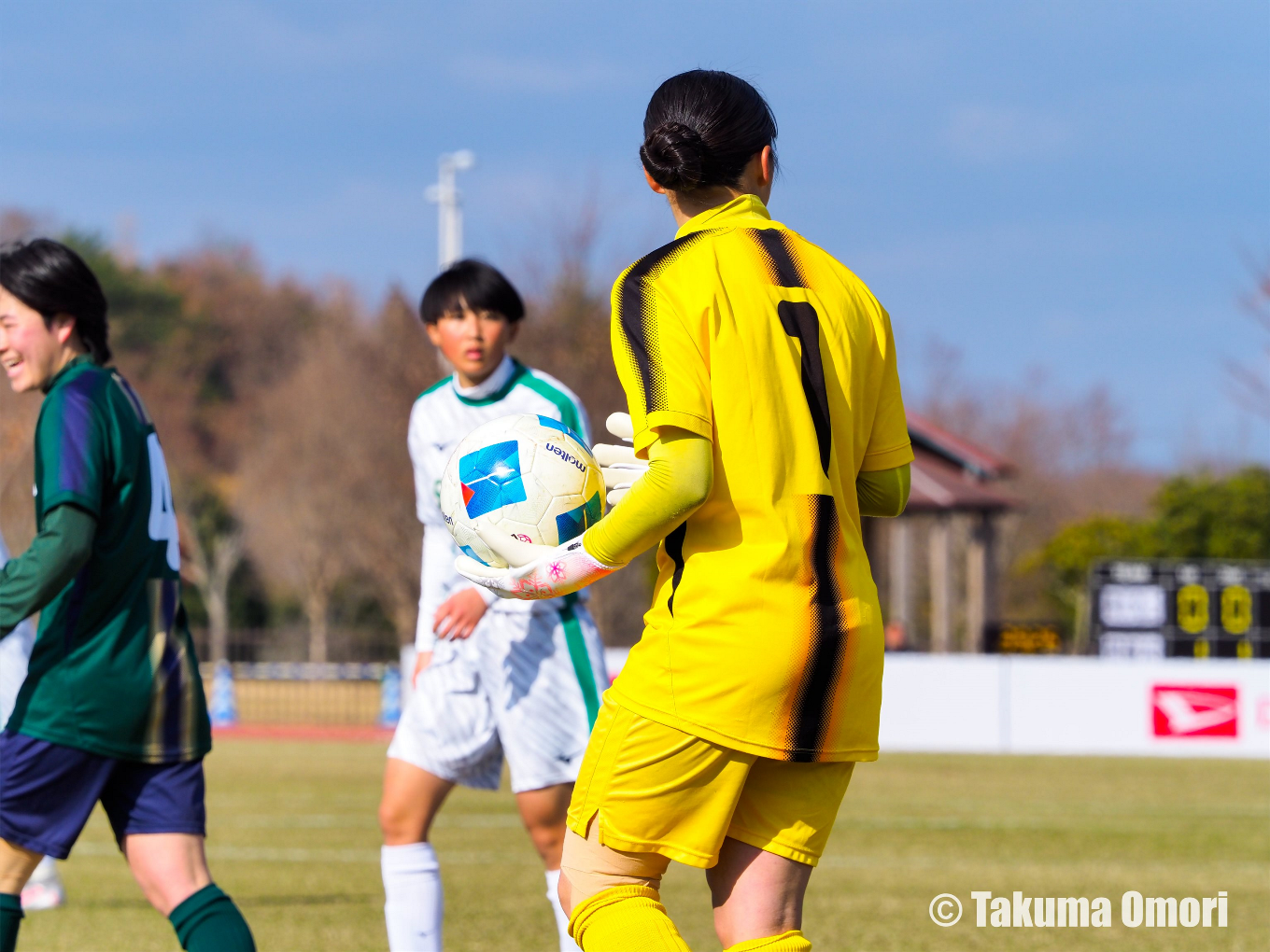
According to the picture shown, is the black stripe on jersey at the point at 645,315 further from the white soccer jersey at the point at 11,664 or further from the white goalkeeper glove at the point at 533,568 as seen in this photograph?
the white soccer jersey at the point at 11,664

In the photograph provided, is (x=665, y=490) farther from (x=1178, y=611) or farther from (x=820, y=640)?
(x=1178, y=611)

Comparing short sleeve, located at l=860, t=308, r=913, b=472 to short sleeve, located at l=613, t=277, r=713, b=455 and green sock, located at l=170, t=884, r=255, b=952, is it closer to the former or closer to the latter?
short sleeve, located at l=613, t=277, r=713, b=455

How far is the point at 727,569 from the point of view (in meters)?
2.81

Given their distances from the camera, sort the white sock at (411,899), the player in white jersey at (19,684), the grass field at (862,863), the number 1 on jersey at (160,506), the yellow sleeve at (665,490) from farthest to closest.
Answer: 1. the player in white jersey at (19,684)
2. the grass field at (862,863)
3. the white sock at (411,899)
4. the number 1 on jersey at (160,506)
5. the yellow sleeve at (665,490)

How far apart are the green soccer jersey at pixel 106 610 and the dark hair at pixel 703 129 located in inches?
60.1

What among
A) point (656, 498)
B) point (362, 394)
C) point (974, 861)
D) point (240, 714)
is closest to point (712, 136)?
point (656, 498)

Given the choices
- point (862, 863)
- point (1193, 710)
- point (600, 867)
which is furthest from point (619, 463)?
point (1193, 710)

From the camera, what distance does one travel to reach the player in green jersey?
366 cm

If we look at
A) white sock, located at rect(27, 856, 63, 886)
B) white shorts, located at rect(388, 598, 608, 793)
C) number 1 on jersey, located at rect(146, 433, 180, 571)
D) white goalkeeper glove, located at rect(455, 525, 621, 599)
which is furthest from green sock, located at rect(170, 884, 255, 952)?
white sock, located at rect(27, 856, 63, 886)

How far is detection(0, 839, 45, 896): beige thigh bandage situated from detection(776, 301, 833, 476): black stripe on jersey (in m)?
2.16

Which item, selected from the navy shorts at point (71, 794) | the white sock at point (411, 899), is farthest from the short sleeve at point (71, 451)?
the white sock at point (411, 899)

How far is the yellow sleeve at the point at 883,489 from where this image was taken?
125 inches

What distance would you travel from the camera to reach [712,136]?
9.86 ft

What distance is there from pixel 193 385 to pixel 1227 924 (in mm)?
51416
